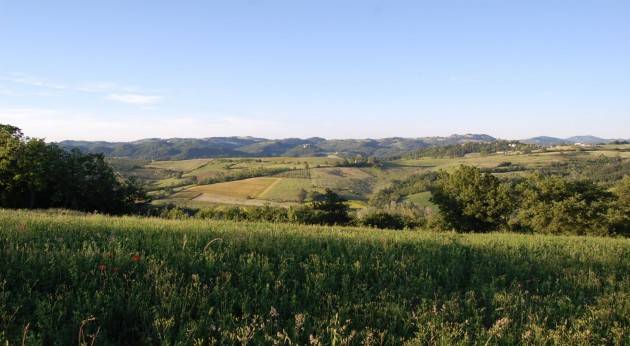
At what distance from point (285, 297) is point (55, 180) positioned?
4748 centimetres

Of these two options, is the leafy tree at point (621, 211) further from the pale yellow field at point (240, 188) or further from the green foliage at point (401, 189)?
the pale yellow field at point (240, 188)

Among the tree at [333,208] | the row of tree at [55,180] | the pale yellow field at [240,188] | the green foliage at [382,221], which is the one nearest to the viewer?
the row of tree at [55,180]

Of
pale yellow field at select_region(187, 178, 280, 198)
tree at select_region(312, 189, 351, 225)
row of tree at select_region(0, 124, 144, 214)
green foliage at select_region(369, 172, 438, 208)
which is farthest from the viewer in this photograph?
green foliage at select_region(369, 172, 438, 208)

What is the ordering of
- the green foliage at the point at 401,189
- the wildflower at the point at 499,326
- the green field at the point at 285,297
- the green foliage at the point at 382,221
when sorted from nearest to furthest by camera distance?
the green field at the point at 285,297
the wildflower at the point at 499,326
the green foliage at the point at 382,221
the green foliage at the point at 401,189

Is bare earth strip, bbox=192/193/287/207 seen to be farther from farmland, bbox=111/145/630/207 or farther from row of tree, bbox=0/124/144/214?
row of tree, bbox=0/124/144/214

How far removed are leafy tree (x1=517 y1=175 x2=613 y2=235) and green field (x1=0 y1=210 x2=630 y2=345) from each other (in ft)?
143

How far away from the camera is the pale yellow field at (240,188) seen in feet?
357

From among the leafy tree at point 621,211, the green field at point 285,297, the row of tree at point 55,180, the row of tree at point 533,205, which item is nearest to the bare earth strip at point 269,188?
the row of tree at point 55,180

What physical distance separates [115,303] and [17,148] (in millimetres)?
46618

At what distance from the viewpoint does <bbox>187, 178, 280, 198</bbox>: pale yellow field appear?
108806mm

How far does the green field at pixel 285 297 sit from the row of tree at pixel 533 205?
4230cm

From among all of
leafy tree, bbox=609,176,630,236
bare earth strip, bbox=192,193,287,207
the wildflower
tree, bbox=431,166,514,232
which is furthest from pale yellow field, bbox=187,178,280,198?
the wildflower

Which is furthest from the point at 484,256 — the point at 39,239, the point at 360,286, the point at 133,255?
the point at 39,239

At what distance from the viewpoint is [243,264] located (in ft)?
18.1
